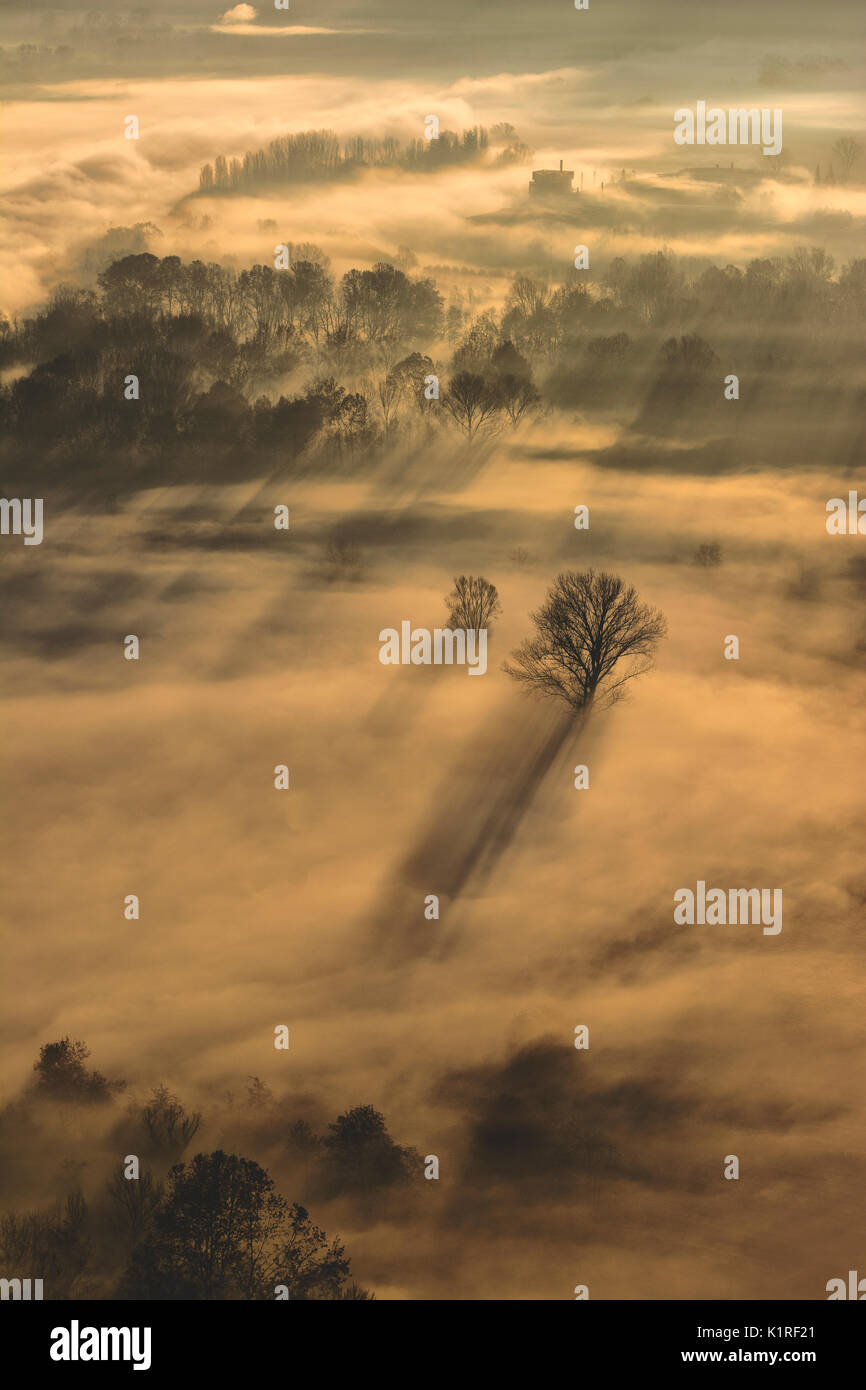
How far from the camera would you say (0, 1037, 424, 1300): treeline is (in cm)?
3123

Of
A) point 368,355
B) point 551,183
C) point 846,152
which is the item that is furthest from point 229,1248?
point 846,152

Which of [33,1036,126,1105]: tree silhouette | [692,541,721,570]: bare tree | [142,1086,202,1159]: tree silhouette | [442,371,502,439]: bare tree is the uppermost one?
[442,371,502,439]: bare tree

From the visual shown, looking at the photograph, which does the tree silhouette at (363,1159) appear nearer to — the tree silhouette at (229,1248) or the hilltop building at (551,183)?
the tree silhouette at (229,1248)

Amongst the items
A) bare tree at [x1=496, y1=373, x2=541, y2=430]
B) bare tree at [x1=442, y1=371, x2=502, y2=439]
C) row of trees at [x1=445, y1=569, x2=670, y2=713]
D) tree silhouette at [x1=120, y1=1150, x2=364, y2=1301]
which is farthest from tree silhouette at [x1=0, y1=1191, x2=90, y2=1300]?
bare tree at [x1=496, y1=373, x2=541, y2=430]

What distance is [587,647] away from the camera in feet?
163

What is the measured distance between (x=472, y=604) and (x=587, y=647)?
7286 mm

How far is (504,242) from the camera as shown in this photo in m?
93.8

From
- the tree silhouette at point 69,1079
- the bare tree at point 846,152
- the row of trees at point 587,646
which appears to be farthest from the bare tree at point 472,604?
the bare tree at point 846,152

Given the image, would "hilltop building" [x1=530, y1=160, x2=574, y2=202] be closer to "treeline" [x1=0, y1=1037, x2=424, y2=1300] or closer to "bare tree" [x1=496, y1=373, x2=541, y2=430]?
"bare tree" [x1=496, y1=373, x2=541, y2=430]

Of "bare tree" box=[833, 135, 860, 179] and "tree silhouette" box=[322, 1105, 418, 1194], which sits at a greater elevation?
"bare tree" box=[833, 135, 860, 179]

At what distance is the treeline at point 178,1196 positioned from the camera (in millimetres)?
31234

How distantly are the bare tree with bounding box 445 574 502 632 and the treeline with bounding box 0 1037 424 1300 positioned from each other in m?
23.8

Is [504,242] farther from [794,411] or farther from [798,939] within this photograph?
[798,939]

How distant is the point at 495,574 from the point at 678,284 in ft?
141
